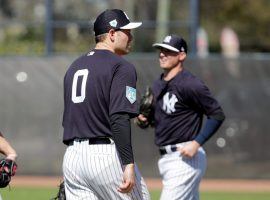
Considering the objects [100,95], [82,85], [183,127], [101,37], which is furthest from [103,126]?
[183,127]

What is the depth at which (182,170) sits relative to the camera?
23.9 feet

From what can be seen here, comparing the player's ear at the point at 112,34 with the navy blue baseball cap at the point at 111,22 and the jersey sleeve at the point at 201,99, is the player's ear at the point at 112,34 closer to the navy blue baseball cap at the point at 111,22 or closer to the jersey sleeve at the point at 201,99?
the navy blue baseball cap at the point at 111,22

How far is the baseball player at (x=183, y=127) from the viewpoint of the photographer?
23.9 ft

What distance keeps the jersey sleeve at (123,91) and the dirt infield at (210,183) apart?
23.5 ft

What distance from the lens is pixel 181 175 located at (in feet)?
23.8

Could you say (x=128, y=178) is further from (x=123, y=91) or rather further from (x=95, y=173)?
(x=123, y=91)

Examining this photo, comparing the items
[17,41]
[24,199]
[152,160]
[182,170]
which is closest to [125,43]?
[182,170]

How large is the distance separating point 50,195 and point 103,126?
6069mm

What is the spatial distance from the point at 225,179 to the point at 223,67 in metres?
1.85

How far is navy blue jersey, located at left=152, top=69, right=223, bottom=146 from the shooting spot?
24.3 feet

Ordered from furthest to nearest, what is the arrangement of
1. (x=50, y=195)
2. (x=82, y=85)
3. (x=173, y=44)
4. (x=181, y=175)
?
(x=50, y=195)
(x=173, y=44)
(x=181, y=175)
(x=82, y=85)

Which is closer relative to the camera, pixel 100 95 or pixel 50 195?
pixel 100 95

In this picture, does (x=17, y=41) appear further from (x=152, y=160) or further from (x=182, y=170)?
(x=182, y=170)

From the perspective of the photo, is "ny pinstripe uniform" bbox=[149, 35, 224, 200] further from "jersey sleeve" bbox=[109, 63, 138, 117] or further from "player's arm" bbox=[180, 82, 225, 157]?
"jersey sleeve" bbox=[109, 63, 138, 117]
